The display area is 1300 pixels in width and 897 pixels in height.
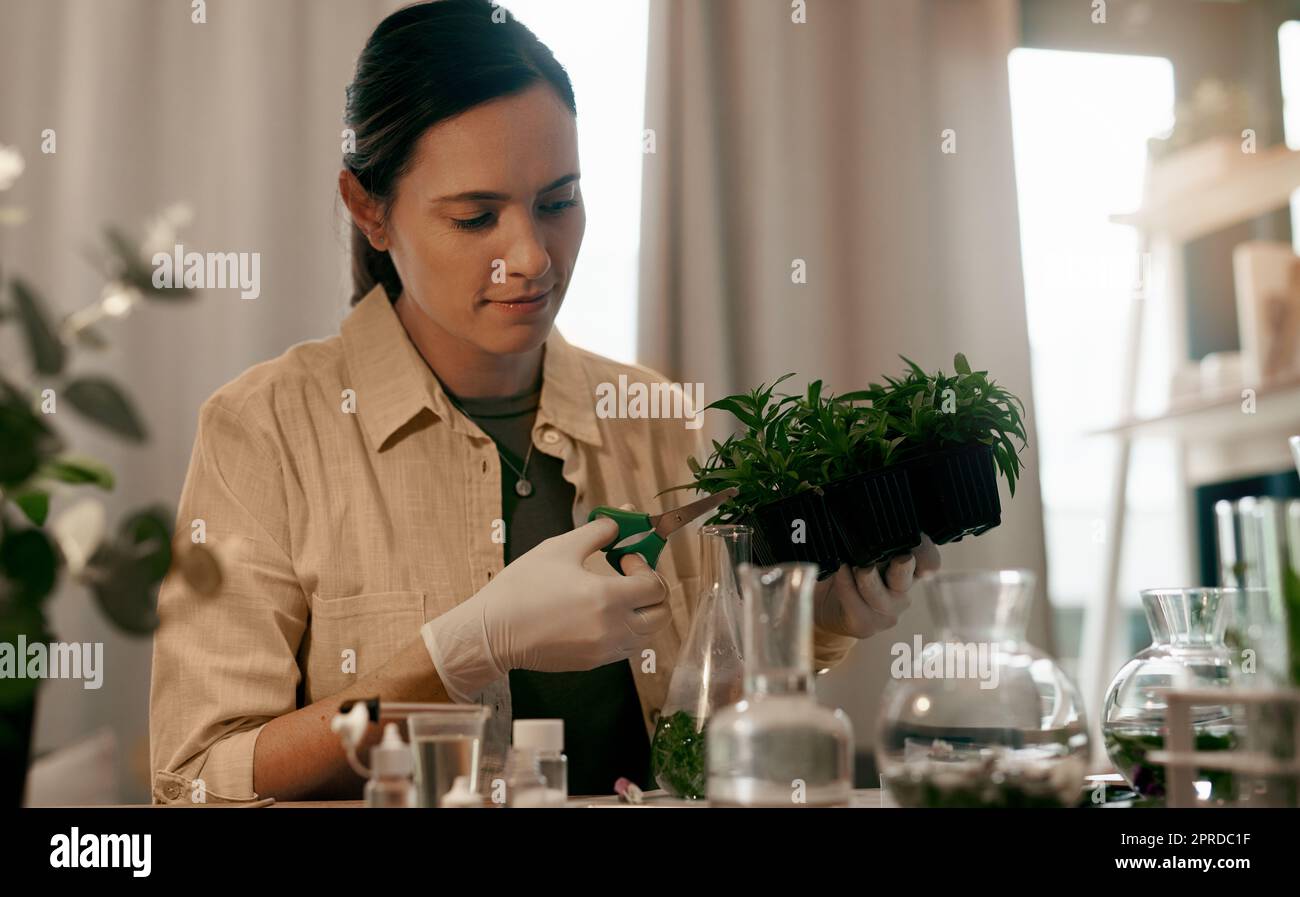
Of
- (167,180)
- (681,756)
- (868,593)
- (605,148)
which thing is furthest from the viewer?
(605,148)

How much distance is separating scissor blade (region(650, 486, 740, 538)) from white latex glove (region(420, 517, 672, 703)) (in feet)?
0.16

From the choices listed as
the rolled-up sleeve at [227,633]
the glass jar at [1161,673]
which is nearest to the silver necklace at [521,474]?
the rolled-up sleeve at [227,633]

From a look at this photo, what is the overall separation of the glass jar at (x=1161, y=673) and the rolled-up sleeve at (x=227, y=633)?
2.47 ft

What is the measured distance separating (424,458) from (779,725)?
85 centimetres

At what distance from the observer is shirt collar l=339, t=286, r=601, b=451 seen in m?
1.37

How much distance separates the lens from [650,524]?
94cm

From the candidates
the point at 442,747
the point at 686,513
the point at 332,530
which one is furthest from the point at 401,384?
the point at 442,747

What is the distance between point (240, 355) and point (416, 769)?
134cm

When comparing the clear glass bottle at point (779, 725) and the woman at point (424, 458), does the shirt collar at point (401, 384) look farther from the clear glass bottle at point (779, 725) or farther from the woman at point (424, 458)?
the clear glass bottle at point (779, 725)

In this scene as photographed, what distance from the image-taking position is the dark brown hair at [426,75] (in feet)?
4.31

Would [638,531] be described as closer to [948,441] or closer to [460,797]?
[948,441]

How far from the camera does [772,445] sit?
932 millimetres

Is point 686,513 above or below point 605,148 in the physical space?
below
